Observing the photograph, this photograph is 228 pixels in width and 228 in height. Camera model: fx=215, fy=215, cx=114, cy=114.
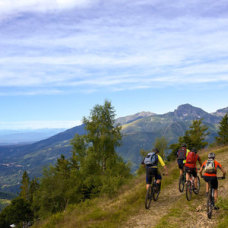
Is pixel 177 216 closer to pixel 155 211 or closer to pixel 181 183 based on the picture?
pixel 155 211

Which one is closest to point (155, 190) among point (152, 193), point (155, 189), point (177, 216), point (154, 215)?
point (155, 189)

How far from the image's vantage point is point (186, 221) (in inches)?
391

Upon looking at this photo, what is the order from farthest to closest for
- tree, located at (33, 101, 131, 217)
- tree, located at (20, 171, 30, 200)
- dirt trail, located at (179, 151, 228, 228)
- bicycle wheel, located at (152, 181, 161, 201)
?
1. tree, located at (20, 171, 30, 200)
2. tree, located at (33, 101, 131, 217)
3. bicycle wheel, located at (152, 181, 161, 201)
4. dirt trail, located at (179, 151, 228, 228)

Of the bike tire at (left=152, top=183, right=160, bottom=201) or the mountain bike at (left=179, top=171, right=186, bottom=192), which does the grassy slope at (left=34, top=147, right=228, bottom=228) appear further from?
the mountain bike at (left=179, top=171, right=186, bottom=192)

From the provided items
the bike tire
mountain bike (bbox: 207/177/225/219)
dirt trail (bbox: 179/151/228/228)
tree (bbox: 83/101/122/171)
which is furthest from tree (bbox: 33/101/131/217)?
mountain bike (bbox: 207/177/225/219)

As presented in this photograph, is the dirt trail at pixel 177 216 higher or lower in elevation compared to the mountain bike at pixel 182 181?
lower

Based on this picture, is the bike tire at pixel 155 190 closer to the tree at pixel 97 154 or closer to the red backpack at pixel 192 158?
the red backpack at pixel 192 158

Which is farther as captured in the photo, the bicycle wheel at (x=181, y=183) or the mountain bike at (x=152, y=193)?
the bicycle wheel at (x=181, y=183)

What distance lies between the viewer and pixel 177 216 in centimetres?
1050

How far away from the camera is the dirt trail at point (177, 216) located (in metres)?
9.70

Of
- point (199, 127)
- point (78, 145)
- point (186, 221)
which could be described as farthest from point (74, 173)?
point (199, 127)

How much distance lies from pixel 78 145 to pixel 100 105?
708 centimetres

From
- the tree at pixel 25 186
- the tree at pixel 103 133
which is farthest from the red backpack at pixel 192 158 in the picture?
the tree at pixel 25 186

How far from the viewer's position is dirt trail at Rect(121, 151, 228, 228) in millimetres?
9700
